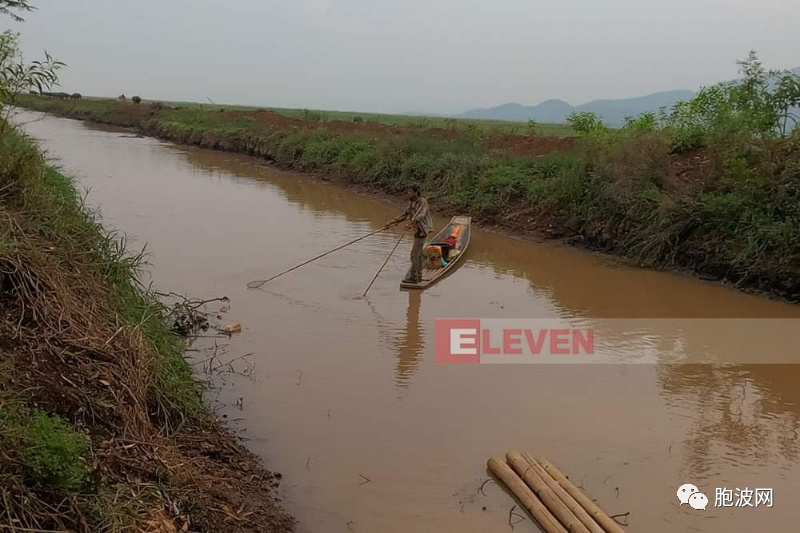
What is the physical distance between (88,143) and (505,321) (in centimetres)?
2627

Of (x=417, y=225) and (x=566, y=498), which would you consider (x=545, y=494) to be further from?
(x=417, y=225)

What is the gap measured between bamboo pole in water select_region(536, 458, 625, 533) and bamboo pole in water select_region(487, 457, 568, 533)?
192 mm

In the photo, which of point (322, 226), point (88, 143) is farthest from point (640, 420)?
point (88, 143)

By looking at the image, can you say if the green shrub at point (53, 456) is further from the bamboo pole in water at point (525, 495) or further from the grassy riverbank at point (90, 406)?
the bamboo pole in water at point (525, 495)

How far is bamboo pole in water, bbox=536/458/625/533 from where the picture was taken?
3.84m

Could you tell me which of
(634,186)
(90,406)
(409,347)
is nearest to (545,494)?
(90,406)

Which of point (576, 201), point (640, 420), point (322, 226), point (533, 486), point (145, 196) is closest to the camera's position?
point (533, 486)

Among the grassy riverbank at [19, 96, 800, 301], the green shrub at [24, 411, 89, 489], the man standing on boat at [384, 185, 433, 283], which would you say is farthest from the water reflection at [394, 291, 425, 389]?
the grassy riverbank at [19, 96, 800, 301]

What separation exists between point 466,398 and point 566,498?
2.06 metres

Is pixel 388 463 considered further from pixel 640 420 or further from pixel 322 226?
pixel 322 226

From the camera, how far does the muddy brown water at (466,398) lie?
4582mm

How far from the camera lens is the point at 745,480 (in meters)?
4.92

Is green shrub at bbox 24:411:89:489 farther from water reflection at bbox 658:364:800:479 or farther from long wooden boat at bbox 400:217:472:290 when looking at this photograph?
long wooden boat at bbox 400:217:472:290

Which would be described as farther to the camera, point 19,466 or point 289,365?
point 289,365
